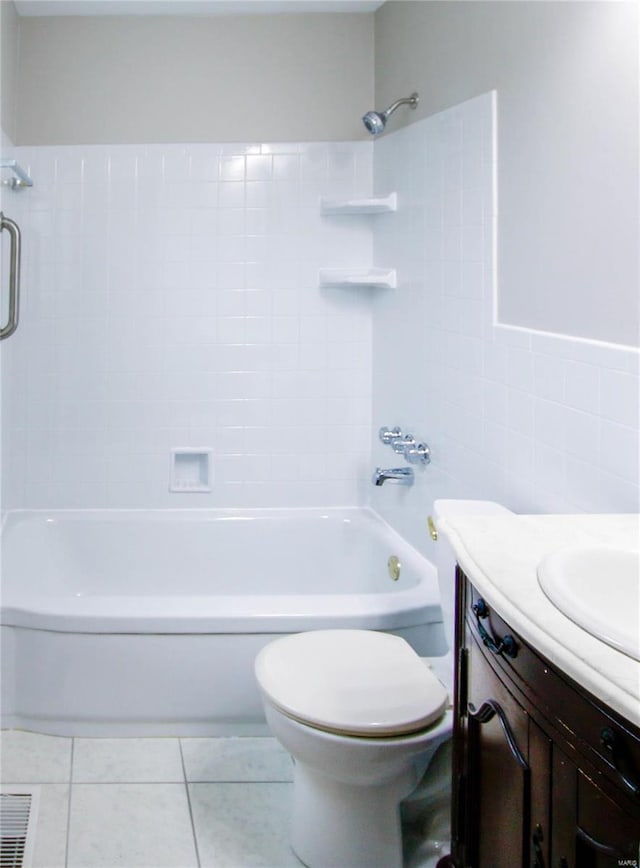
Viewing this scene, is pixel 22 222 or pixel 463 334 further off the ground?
pixel 22 222

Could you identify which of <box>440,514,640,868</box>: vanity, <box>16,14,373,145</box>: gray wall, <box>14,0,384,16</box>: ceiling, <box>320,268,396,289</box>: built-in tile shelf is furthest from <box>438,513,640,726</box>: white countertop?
<box>14,0,384,16</box>: ceiling

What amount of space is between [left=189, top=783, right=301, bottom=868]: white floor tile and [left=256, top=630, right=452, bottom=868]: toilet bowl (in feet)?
0.26

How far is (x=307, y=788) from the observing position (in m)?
1.99

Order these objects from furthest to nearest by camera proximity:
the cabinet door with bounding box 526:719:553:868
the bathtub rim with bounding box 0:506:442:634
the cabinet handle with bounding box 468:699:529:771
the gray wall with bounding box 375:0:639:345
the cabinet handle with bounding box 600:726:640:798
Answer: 1. the bathtub rim with bounding box 0:506:442:634
2. the gray wall with bounding box 375:0:639:345
3. the cabinet handle with bounding box 468:699:529:771
4. the cabinet door with bounding box 526:719:553:868
5. the cabinet handle with bounding box 600:726:640:798

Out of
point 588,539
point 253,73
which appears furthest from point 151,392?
point 588,539

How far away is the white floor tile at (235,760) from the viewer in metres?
2.39

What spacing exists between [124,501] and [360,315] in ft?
4.09

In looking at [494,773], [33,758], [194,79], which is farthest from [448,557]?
[194,79]

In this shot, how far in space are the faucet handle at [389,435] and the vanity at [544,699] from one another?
1.50 metres

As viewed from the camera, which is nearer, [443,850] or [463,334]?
[443,850]

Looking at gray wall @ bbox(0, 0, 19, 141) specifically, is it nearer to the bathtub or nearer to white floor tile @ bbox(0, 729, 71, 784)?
the bathtub

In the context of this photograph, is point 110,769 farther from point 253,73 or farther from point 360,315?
point 253,73

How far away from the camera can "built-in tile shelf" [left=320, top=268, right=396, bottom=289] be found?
3256 mm

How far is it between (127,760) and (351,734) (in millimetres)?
958
